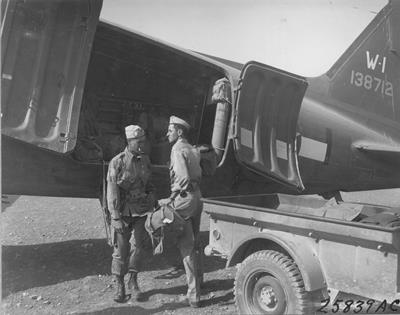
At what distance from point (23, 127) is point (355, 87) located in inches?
232

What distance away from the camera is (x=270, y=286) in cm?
343

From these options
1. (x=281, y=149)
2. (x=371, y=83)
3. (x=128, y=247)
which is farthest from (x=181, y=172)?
(x=371, y=83)

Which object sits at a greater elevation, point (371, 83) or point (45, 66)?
point (371, 83)

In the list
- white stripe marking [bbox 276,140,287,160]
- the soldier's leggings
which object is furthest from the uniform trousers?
white stripe marking [bbox 276,140,287,160]

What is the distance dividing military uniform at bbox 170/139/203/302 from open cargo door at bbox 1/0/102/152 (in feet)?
3.75

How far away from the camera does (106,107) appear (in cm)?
668

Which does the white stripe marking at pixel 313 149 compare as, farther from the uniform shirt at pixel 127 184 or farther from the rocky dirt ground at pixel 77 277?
the uniform shirt at pixel 127 184

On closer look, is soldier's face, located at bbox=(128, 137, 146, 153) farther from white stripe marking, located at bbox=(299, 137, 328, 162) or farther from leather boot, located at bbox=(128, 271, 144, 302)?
white stripe marking, located at bbox=(299, 137, 328, 162)

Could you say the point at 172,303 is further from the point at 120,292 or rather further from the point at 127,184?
the point at 127,184

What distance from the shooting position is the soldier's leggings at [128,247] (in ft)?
14.4

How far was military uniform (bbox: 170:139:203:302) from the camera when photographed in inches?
164

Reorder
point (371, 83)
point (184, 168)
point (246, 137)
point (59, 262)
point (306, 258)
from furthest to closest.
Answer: point (371, 83)
point (246, 137)
point (59, 262)
point (184, 168)
point (306, 258)

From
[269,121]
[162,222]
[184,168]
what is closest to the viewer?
[162,222]

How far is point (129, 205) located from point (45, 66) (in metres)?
1.60
